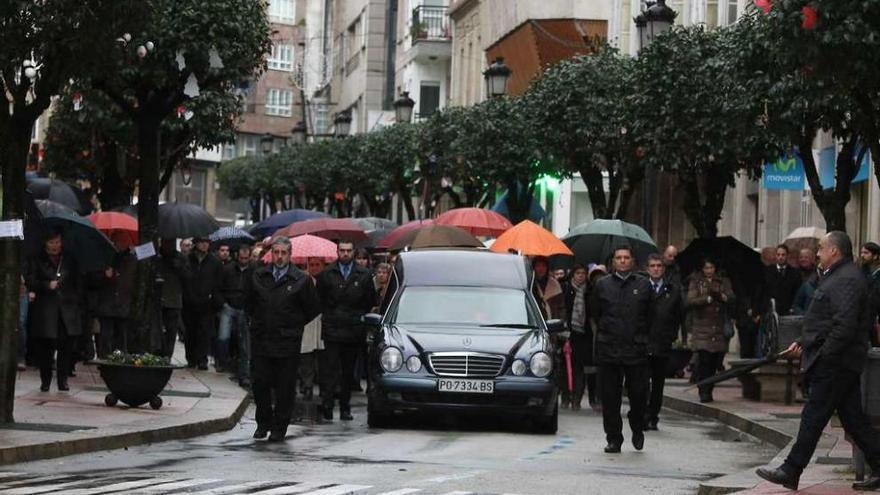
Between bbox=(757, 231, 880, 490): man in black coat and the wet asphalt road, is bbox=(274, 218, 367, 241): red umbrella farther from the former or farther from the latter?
bbox=(757, 231, 880, 490): man in black coat

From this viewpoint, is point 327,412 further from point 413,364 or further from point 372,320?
point 413,364

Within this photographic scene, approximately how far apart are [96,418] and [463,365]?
3.66m

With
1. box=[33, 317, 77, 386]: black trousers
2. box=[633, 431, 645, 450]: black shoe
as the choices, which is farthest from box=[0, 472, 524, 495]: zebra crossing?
box=[33, 317, 77, 386]: black trousers

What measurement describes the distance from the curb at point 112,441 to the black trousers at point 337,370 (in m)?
1.09

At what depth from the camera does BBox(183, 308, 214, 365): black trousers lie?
101 feet

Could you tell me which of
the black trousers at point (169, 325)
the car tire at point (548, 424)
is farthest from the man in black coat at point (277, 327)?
the black trousers at point (169, 325)

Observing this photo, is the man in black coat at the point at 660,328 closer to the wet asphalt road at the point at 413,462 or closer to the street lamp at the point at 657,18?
the wet asphalt road at the point at 413,462

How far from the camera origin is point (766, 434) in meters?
21.9

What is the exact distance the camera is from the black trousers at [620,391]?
754 inches

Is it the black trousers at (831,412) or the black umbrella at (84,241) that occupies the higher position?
the black umbrella at (84,241)

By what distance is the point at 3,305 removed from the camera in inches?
728

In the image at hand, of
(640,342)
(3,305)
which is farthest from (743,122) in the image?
(3,305)

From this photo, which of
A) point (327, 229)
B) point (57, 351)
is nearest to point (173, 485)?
point (57, 351)

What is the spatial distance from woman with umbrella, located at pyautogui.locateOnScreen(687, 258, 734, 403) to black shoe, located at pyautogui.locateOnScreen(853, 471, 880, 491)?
11999 millimetres
